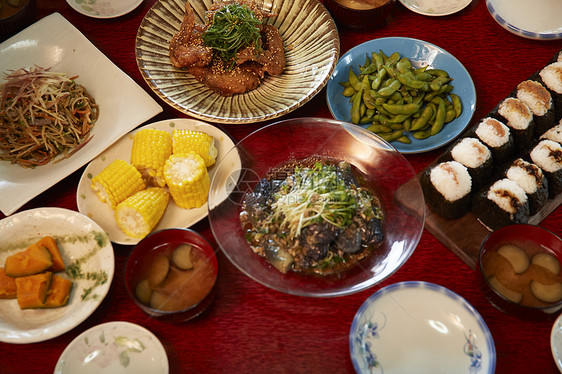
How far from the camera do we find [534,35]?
93.7 inches

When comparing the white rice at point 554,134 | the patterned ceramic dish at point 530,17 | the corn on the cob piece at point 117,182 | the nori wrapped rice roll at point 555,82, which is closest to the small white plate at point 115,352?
the corn on the cob piece at point 117,182

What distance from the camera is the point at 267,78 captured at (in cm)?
223

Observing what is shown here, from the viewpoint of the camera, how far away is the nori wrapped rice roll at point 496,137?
192 centimetres

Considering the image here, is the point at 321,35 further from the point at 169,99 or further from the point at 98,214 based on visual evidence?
the point at 98,214

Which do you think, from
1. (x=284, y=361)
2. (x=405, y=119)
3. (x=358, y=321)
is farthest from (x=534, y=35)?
(x=284, y=361)

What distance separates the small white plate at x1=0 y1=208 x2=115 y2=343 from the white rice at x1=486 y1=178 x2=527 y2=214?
142cm

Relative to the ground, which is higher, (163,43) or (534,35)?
(534,35)

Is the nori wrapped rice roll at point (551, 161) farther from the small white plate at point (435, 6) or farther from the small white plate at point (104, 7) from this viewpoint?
the small white plate at point (104, 7)

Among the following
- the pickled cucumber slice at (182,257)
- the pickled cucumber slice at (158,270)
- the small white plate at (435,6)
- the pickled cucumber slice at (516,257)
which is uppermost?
the small white plate at (435,6)

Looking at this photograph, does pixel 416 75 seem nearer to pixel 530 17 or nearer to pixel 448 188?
pixel 448 188

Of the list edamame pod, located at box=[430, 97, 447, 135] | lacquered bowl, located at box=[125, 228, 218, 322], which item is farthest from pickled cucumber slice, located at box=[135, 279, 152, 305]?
edamame pod, located at box=[430, 97, 447, 135]

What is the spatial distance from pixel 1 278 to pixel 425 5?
2317 millimetres

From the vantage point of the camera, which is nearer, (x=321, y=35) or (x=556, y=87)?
(x=556, y=87)

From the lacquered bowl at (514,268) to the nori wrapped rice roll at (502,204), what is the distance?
0.08 m
